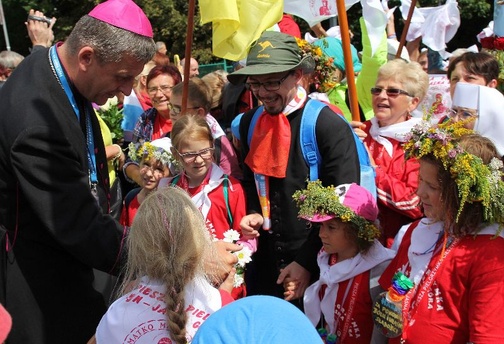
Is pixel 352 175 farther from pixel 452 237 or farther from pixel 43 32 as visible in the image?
pixel 43 32

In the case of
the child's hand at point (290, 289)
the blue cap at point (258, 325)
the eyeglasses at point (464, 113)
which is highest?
the blue cap at point (258, 325)

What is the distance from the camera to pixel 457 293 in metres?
2.35

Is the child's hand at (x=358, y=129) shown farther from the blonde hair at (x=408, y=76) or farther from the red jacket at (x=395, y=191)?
the blonde hair at (x=408, y=76)

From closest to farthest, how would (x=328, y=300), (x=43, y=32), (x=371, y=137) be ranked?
(x=328, y=300)
(x=371, y=137)
(x=43, y=32)

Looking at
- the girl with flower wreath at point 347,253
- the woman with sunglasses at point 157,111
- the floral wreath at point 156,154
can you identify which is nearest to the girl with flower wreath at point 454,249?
the girl with flower wreath at point 347,253

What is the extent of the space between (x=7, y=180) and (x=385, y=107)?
7.52 ft

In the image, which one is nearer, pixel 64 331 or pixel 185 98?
pixel 64 331

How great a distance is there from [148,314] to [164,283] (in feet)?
0.39

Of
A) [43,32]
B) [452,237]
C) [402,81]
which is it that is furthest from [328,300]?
[43,32]

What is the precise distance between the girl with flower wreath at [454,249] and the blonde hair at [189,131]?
1.41 meters

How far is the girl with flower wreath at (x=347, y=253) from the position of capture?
9.77 feet

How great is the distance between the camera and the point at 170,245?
2217 mm

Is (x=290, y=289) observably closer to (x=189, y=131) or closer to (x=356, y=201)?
(x=356, y=201)

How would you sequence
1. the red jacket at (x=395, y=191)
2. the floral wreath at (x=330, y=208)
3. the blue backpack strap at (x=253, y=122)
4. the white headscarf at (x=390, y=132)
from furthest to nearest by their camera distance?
1. the white headscarf at (x=390, y=132)
2. the blue backpack strap at (x=253, y=122)
3. the red jacket at (x=395, y=191)
4. the floral wreath at (x=330, y=208)
